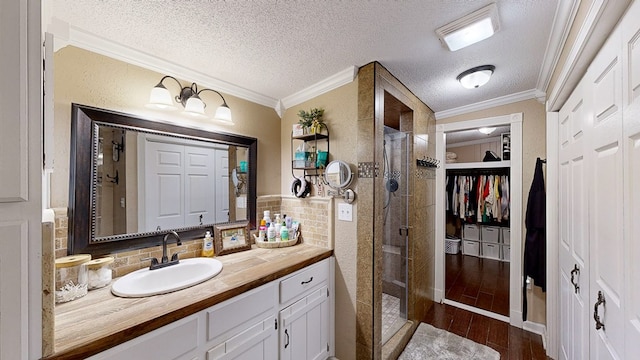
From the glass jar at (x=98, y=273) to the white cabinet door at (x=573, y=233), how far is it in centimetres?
253

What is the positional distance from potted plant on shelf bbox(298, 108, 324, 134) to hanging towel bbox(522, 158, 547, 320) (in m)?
2.01

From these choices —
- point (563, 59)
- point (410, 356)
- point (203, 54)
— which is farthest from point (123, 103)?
point (410, 356)

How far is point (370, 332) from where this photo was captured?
163cm

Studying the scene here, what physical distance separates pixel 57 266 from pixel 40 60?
100 cm

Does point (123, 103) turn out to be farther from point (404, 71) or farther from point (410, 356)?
point (410, 356)

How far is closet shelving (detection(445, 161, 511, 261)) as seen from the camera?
409 centimetres

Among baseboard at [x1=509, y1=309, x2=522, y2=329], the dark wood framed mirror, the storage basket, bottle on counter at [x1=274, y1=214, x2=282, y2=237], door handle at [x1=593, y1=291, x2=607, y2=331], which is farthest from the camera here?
the storage basket

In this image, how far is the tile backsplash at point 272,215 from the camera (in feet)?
4.02

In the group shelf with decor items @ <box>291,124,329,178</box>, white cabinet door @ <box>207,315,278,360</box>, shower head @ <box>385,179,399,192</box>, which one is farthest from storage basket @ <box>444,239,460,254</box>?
white cabinet door @ <box>207,315,278,360</box>

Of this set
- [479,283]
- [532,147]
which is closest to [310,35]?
[532,147]

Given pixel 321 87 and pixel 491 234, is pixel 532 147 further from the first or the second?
pixel 491 234

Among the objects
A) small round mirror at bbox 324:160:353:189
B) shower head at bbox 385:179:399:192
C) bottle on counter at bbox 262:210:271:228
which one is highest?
small round mirror at bbox 324:160:353:189

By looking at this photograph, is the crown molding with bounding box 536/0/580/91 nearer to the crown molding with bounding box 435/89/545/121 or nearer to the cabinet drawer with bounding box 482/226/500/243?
the crown molding with bounding box 435/89/545/121

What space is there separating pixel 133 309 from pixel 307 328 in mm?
1078
